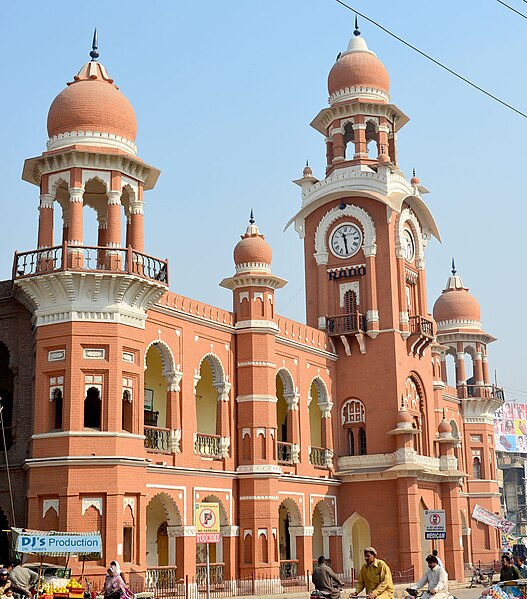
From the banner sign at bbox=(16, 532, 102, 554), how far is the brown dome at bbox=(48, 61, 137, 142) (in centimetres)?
1105

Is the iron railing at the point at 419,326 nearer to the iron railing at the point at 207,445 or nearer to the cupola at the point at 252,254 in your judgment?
the cupola at the point at 252,254

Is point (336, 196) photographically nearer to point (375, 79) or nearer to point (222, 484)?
point (375, 79)

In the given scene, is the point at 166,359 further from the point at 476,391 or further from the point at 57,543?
the point at 476,391

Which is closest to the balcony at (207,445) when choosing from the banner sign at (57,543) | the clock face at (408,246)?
the banner sign at (57,543)

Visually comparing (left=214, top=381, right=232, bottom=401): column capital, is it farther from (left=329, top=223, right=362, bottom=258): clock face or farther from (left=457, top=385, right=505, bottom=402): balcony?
(left=457, top=385, right=505, bottom=402): balcony

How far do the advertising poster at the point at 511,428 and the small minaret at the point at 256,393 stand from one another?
2040 inches

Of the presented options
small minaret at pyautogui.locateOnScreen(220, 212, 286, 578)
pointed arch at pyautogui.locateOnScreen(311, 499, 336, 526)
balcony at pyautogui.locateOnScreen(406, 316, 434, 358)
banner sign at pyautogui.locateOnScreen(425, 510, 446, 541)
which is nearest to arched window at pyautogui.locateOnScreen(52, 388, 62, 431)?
small minaret at pyautogui.locateOnScreen(220, 212, 286, 578)

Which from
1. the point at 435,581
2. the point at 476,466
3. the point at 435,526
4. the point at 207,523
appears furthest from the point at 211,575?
the point at 476,466

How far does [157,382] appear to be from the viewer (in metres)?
31.0

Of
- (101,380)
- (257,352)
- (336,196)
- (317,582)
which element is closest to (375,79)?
(336,196)

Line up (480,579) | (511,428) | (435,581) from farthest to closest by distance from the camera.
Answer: (511,428) → (480,579) → (435,581)

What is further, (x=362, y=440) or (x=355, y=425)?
(x=362, y=440)

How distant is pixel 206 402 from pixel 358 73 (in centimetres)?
1564

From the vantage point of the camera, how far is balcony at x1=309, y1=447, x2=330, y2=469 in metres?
35.6
